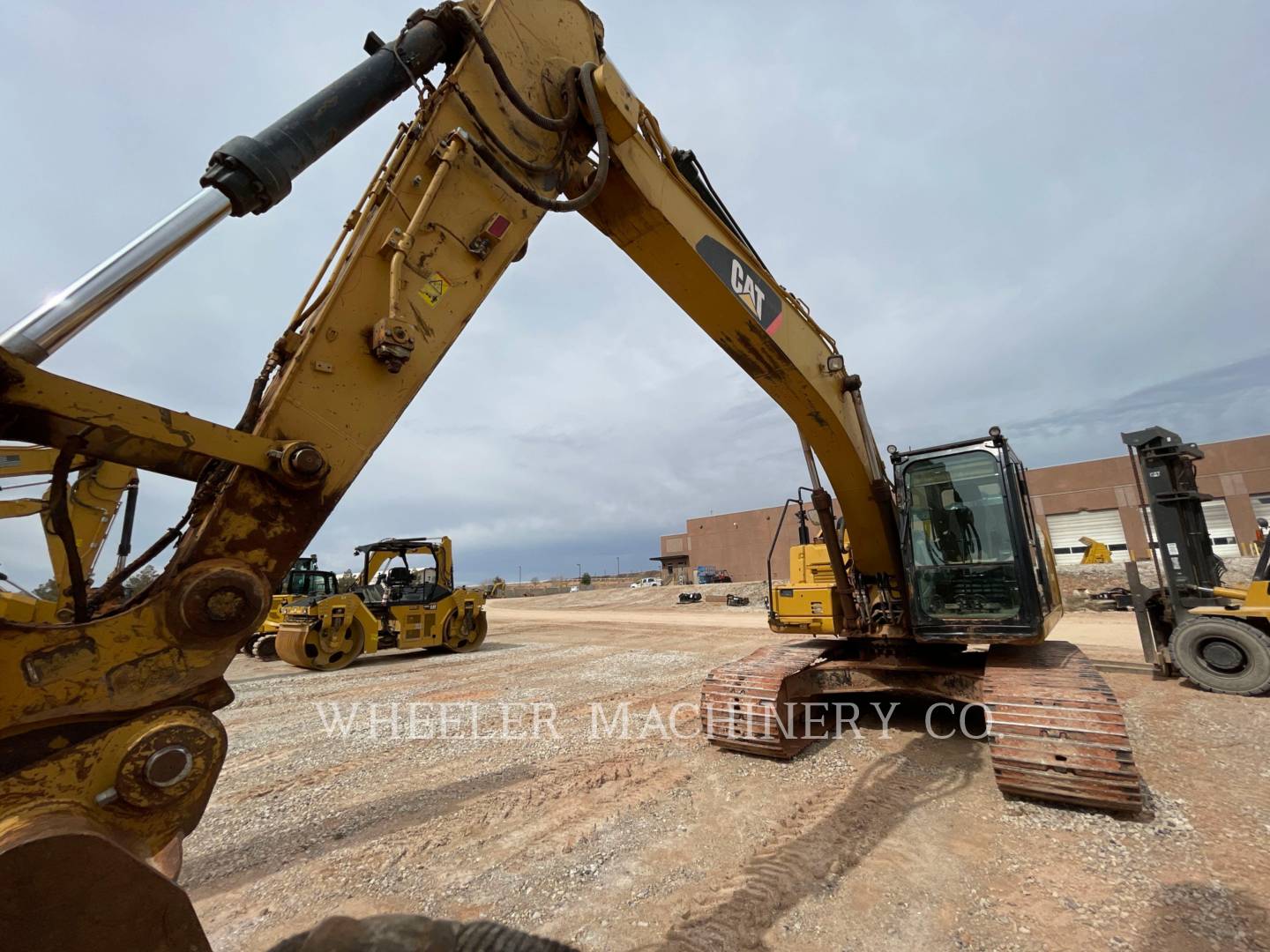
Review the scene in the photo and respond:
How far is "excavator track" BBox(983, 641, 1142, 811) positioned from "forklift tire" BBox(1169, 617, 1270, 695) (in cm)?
424

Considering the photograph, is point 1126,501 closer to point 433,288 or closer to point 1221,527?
point 1221,527

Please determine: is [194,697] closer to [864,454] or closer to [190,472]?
[190,472]

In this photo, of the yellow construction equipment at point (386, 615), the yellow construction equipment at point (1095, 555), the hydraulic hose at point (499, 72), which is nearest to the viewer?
the hydraulic hose at point (499, 72)

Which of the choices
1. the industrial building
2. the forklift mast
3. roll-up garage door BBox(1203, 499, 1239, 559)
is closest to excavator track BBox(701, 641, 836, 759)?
the forklift mast

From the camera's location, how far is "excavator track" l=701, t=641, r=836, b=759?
4.74m

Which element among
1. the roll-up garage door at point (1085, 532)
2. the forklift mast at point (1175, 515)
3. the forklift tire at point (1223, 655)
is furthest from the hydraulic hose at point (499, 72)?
the roll-up garage door at point (1085, 532)

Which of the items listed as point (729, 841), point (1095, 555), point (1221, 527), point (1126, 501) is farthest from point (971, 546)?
point (1221, 527)

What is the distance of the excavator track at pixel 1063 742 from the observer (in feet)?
11.5

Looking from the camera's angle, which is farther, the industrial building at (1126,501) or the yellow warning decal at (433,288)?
the industrial building at (1126,501)

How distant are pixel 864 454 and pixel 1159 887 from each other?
3334 millimetres

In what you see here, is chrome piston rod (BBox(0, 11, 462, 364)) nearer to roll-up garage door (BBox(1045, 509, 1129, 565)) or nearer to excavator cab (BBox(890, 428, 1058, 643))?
excavator cab (BBox(890, 428, 1058, 643))

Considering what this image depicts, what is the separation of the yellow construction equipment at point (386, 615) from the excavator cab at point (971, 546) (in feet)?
32.8

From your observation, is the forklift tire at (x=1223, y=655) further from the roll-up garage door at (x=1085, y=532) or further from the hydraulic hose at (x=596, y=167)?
the roll-up garage door at (x=1085, y=532)

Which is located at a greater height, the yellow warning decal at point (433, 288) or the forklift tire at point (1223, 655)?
the yellow warning decal at point (433, 288)
